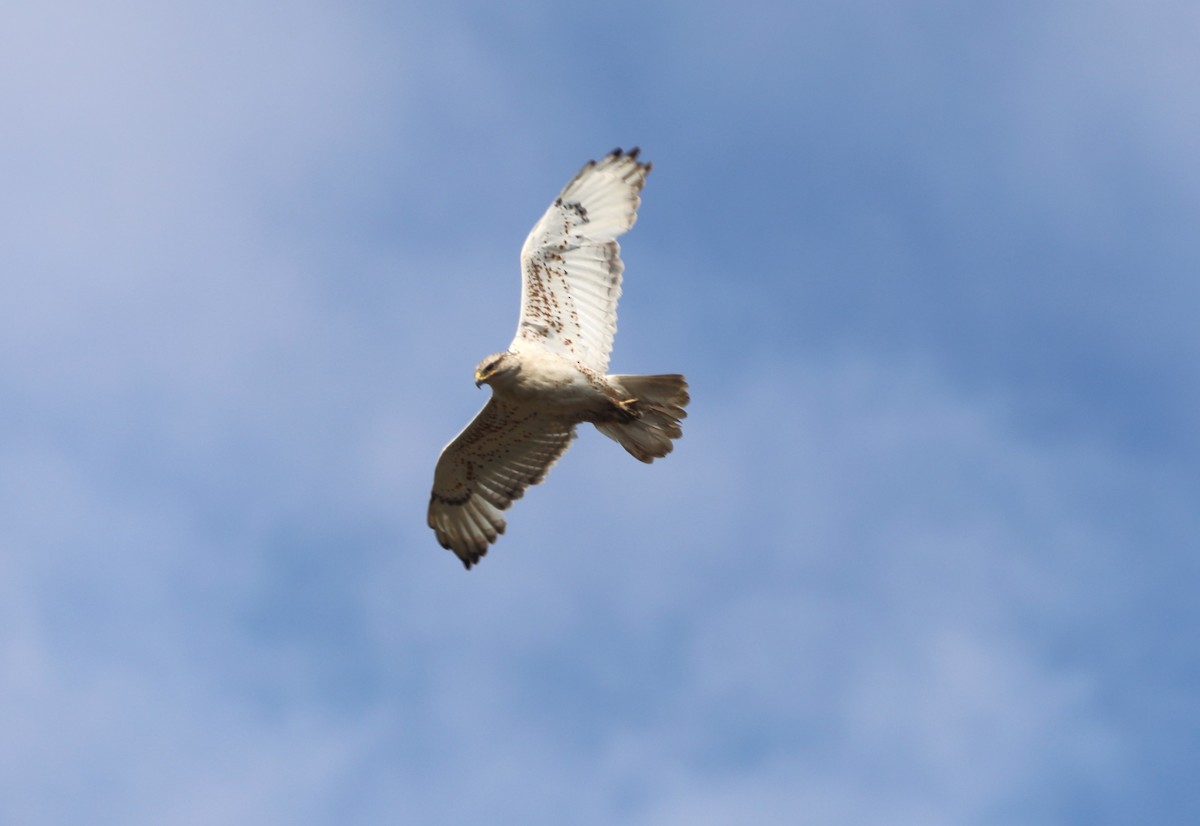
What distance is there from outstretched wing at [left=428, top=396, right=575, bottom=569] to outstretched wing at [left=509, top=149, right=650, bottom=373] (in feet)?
2.79

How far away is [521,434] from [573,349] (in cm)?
114

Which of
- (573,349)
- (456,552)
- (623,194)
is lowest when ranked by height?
(456,552)

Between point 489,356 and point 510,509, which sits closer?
point 489,356

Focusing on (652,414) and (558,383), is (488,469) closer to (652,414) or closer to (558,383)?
(558,383)

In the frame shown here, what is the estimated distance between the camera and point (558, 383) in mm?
17141

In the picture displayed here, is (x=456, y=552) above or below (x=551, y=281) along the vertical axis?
below

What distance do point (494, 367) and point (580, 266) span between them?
1755 mm

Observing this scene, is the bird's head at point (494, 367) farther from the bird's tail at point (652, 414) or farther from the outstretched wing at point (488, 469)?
the bird's tail at point (652, 414)

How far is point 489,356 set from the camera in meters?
17.1

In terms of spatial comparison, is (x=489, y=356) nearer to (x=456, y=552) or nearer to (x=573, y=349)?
(x=573, y=349)

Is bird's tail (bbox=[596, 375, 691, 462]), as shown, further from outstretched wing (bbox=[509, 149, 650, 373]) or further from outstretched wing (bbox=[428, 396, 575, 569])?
outstretched wing (bbox=[428, 396, 575, 569])

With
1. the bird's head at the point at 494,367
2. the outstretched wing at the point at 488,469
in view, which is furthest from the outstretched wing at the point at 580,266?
the outstretched wing at the point at 488,469

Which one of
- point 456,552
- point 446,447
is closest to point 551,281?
point 446,447

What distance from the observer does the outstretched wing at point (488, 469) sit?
17.9 metres
